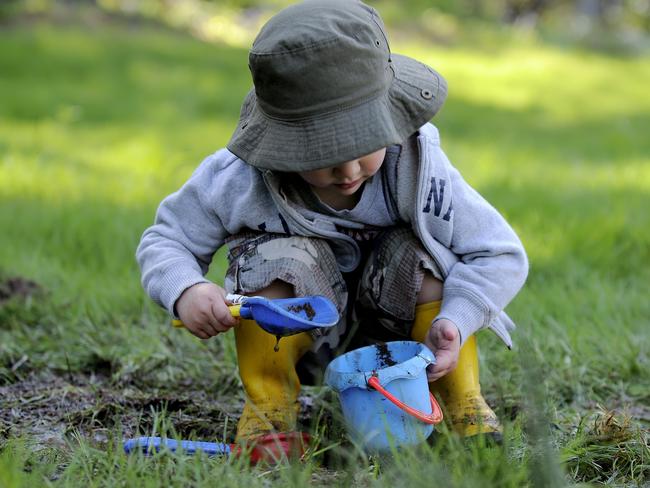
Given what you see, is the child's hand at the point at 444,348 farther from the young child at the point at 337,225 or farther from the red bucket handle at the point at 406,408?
the red bucket handle at the point at 406,408

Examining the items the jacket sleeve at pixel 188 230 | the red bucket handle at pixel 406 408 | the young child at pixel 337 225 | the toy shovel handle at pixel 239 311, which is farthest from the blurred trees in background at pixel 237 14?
the red bucket handle at pixel 406 408

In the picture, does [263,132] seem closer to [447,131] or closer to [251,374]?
[251,374]

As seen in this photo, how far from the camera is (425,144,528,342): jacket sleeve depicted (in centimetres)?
216

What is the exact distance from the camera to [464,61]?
10.8m

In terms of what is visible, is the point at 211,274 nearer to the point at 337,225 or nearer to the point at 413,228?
the point at 337,225

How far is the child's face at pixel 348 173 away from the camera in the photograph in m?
2.05

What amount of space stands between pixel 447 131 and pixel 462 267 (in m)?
4.80

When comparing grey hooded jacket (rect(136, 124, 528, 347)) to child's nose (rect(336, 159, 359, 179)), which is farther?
grey hooded jacket (rect(136, 124, 528, 347))

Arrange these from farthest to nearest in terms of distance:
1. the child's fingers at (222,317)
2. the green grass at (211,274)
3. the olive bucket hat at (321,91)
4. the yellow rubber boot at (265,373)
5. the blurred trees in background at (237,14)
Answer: the blurred trees in background at (237,14) < the yellow rubber boot at (265,373) < the child's fingers at (222,317) < the olive bucket hat at (321,91) < the green grass at (211,274)

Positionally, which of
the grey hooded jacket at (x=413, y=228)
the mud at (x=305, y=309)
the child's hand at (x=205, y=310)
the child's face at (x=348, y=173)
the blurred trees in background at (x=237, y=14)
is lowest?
the blurred trees in background at (x=237, y=14)

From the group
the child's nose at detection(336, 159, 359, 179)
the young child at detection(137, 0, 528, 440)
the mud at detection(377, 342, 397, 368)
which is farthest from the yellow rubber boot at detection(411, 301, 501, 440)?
the child's nose at detection(336, 159, 359, 179)

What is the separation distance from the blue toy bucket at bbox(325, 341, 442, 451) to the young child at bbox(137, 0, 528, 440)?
0.36 ft

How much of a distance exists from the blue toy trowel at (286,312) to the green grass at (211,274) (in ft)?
0.88

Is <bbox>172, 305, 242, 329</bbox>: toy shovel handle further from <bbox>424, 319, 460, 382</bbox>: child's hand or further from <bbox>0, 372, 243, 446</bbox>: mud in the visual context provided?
<bbox>424, 319, 460, 382</bbox>: child's hand
